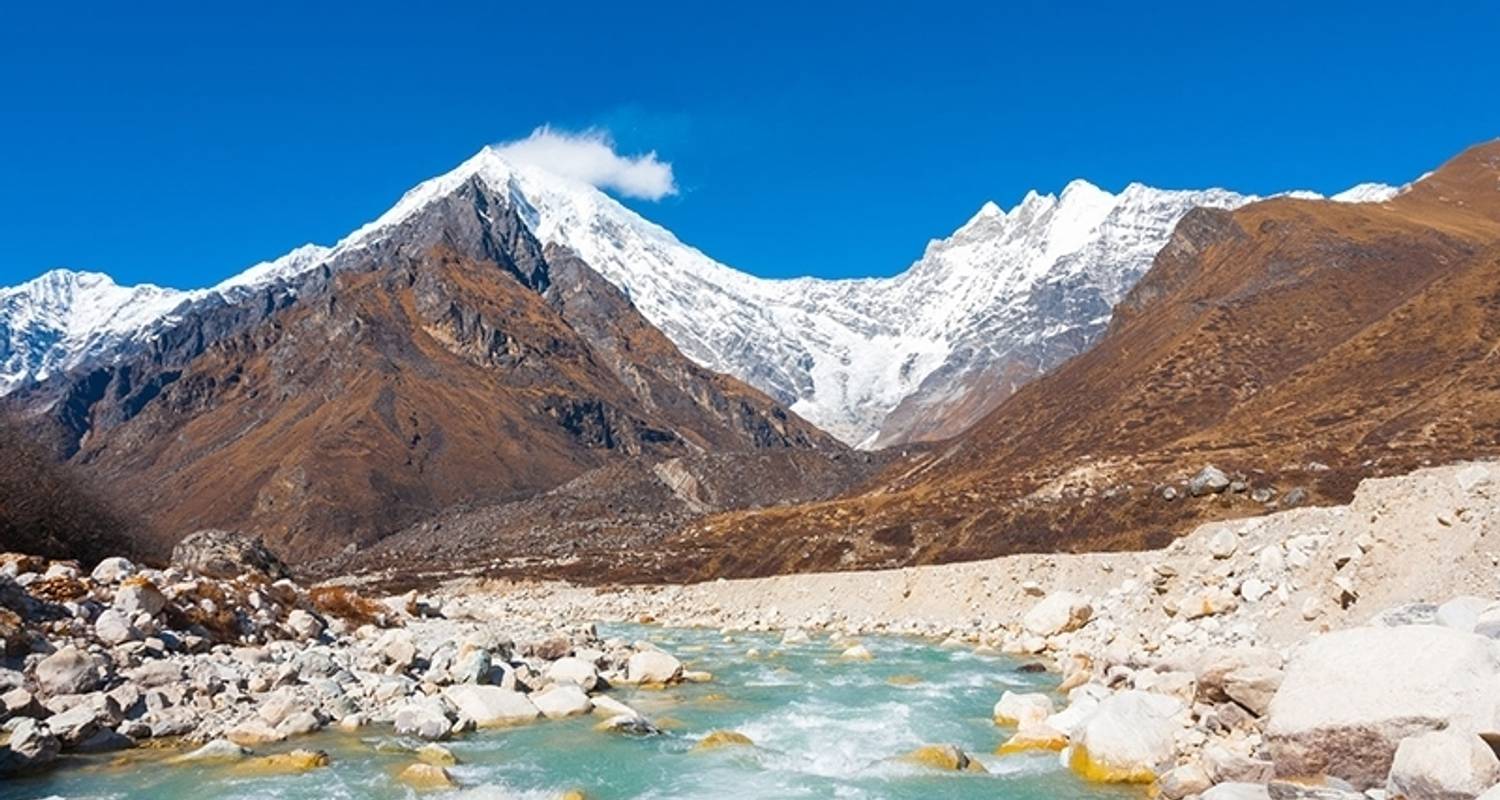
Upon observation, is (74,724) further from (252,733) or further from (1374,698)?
(1374,698)

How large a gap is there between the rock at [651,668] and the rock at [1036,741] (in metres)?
13.4

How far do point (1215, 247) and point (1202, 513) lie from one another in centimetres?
12640

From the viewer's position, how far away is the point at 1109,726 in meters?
18.7

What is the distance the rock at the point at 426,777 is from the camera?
1781 centimetres

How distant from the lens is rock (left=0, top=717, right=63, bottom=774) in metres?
17.3

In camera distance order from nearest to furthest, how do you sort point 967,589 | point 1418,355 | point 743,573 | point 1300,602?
1. point 1300,602
2. point 967,589
3. point 743,573
4. point 1418,355

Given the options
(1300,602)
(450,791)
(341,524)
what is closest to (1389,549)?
(1300,602)

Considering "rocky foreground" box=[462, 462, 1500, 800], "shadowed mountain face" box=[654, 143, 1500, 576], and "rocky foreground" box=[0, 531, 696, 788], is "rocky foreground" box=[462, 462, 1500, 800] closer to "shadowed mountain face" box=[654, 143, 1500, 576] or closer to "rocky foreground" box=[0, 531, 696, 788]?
"rocky foreground" box=[0, 531, 696, 788]

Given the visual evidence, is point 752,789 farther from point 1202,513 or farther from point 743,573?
point 743,573

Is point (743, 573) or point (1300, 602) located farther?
point (743, 573)

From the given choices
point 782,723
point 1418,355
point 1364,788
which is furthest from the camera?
point 1418,355

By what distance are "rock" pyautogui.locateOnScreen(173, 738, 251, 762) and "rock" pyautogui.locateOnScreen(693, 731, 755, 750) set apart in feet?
28.7

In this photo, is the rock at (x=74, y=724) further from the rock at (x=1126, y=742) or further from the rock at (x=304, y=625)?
the rock at (x=1126, y=742)

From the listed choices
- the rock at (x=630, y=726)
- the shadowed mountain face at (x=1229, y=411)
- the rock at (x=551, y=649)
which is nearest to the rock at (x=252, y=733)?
the rock at (x=630, y=726)
